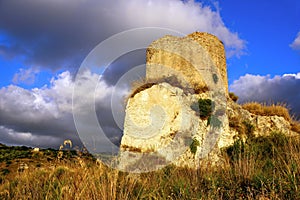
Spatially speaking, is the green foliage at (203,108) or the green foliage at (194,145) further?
the green foliage at (203,108)

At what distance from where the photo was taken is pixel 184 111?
12250mm

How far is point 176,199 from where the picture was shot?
15.5 ft

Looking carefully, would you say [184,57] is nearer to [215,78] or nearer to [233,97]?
[215,78]

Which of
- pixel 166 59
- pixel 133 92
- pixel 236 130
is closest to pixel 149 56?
pixel 166 59

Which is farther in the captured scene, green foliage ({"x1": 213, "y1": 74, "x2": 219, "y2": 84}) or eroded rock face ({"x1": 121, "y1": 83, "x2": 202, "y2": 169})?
green foliage ({"x1": 213, "y1": 74, "x2": 219, "y2": 84})

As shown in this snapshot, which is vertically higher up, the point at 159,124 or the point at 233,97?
the point at 233,97

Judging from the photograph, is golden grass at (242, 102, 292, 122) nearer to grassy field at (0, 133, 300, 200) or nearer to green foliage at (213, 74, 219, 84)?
green foliage at (213, 74, 219, 84)

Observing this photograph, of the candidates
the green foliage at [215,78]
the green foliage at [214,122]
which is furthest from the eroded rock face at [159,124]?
the green foliage at [215,78]

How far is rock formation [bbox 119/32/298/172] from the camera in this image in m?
11.4

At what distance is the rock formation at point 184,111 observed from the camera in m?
11.4

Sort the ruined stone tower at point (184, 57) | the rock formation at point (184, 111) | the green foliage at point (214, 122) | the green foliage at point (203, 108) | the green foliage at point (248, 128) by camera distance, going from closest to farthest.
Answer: the rock formation at point (184, 111) < the green foliage at point (214, 122) < the green foliage at point (203, 108) < the green foliage at point (248, 128) < the ruined stone tower at point (184, 57)

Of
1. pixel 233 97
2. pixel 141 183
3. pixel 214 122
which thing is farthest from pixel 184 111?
pixel 141 183

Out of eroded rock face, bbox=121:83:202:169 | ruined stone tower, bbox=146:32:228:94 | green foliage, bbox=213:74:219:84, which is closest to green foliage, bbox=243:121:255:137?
ruined stone tower, bbox=146:32:228:94

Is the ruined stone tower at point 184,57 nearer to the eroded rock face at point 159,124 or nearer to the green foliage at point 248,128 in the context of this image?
the eroded rock face at point 159,124
